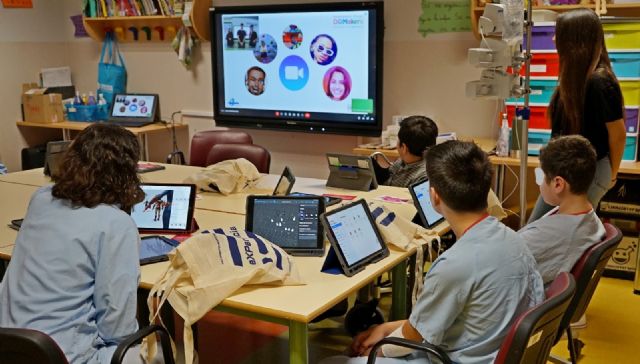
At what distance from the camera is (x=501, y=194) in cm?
421

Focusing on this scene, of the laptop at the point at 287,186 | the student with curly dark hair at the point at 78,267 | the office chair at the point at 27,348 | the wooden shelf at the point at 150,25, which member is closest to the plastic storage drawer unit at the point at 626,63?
the laptop at the point at 287,186

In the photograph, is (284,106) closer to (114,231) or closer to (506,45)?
(506,45)

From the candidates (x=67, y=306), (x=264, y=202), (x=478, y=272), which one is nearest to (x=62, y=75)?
(x=264, y=202)

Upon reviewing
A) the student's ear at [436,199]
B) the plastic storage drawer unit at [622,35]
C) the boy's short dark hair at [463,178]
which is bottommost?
the student's ear at [436,199]

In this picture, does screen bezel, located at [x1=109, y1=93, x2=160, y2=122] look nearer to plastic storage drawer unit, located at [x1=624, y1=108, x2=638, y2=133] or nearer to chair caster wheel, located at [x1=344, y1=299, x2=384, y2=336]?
chair caster wheel, located at [x1=344, y1=299, x2=384, y2=336]

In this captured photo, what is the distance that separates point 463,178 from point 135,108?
4.65 metres

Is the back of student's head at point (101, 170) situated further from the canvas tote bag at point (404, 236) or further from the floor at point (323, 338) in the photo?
the floor at point (323, 338)

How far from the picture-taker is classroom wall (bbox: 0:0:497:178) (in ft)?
15.1

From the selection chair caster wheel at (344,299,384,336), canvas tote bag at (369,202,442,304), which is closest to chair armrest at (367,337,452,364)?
canvas tote bag at (369,202,442,304)

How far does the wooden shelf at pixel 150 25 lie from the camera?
5371 mm

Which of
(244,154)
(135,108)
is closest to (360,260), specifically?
(244,154)

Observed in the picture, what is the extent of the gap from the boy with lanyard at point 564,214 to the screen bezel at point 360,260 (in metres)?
0.52

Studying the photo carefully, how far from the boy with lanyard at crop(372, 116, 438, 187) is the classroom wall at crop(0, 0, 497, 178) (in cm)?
131

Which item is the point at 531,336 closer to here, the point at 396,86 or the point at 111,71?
the point at 396,86
